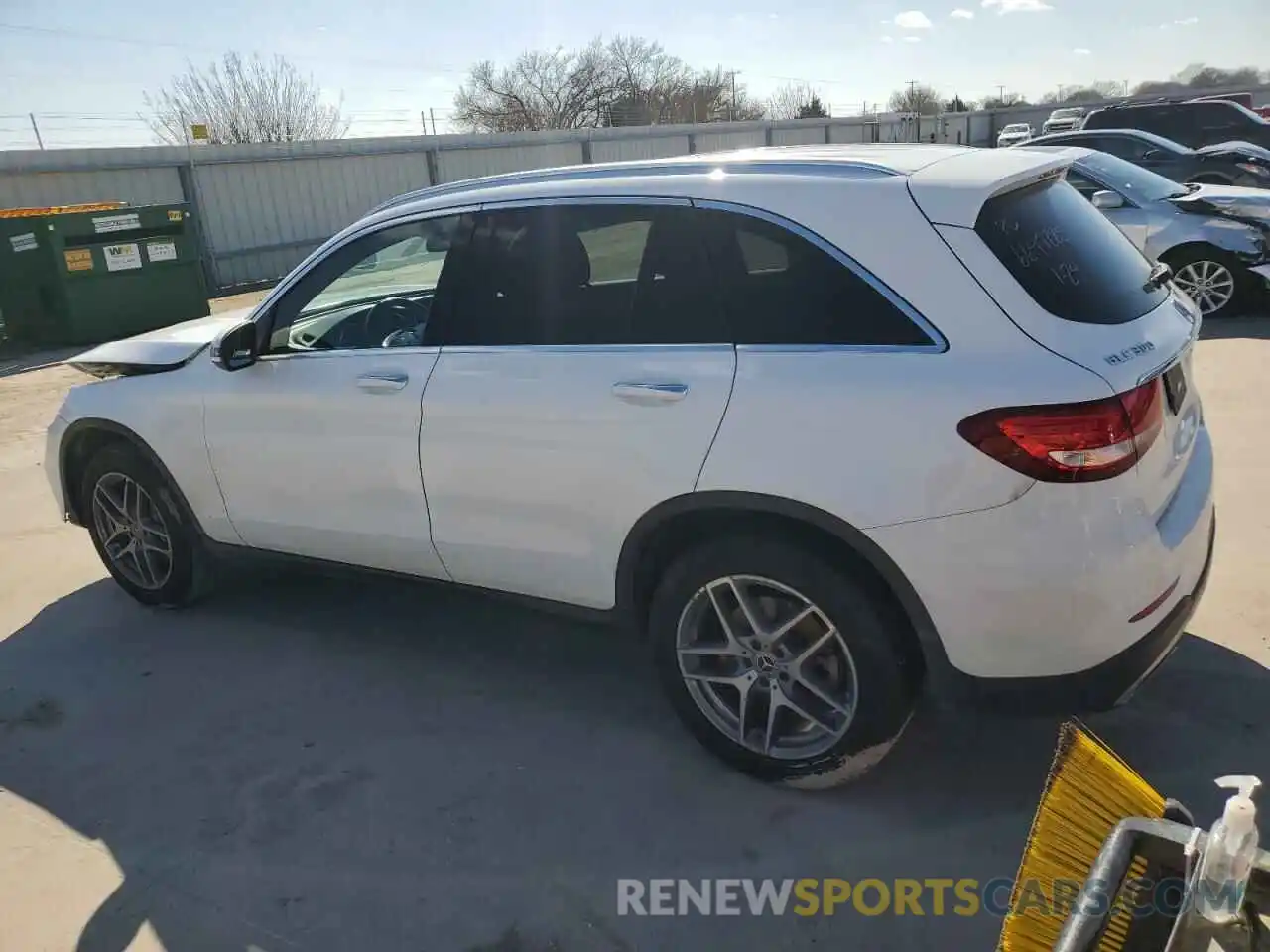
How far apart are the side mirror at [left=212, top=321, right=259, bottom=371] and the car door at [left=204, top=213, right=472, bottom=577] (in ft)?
0.15

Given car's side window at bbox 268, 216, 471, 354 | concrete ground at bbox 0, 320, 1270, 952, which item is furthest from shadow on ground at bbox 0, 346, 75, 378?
car's side window at bbox 268, 216, 471, 354

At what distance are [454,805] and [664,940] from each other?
33.6 inches

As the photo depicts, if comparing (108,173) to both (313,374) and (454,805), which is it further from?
(454,805)

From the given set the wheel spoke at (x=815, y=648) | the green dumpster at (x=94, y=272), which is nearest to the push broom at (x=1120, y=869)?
the wheel spoke at (x=815, y=648)

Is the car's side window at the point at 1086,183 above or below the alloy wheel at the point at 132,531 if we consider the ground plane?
above

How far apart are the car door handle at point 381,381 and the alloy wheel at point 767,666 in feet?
4.26

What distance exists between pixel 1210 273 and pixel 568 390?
300 inches

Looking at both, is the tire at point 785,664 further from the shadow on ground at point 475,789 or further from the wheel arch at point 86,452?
the wheel arch at point 86,452

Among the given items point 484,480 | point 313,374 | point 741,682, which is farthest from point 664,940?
point 313,374

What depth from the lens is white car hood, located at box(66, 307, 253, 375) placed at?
4.23m

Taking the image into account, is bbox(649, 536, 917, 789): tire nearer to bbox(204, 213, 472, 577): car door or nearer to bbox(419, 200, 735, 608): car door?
bbox(419, 200, 735, 608): car door

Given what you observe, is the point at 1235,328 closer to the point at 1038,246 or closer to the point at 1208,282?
the point at 1208,282

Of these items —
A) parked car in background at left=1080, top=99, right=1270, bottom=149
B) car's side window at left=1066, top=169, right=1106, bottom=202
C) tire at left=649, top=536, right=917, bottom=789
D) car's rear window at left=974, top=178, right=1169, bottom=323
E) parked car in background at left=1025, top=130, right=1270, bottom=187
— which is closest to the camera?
car's rear window at left=974, top=178, right=1169, bottom=323

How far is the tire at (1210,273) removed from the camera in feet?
27.4
